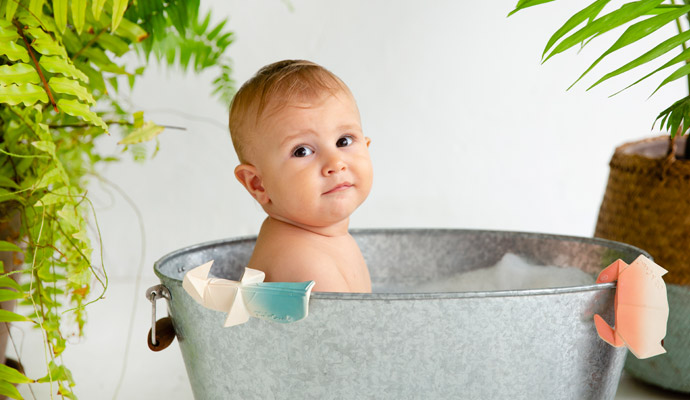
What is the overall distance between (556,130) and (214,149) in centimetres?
82

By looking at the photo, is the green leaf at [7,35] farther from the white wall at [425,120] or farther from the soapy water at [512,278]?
the white wall at [425,120]

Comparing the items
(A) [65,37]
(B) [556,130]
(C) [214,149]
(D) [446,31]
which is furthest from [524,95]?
(A) [65,37]

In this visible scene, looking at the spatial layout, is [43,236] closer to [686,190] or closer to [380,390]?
[380,390]

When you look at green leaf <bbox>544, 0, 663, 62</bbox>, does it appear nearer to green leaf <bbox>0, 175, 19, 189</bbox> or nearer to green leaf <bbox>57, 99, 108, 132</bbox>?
green leaf <bbox>57, 99, 108, 132</bbox>

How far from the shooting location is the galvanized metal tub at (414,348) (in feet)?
2.13

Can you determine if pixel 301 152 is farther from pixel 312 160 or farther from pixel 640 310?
pixel 640 310

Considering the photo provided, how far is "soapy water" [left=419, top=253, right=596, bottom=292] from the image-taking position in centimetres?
95

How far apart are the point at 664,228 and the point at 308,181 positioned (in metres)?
0.52

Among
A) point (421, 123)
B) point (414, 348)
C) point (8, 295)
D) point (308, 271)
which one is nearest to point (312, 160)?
point (308, 271)

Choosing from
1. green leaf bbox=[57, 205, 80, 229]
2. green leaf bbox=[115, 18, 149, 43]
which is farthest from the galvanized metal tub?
green leaf bbox=[115, 18, 149, 43]

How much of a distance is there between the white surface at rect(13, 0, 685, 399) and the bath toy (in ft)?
3.47

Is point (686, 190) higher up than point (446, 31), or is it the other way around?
point (446, 31)

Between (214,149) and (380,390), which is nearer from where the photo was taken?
(380,390)

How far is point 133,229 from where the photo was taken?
1.78 meters
